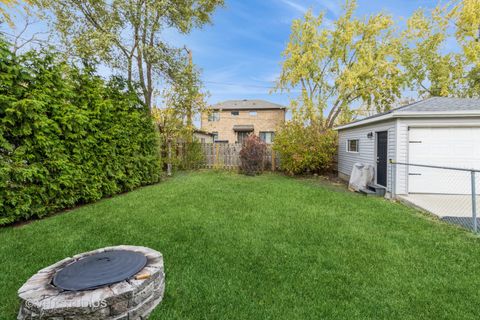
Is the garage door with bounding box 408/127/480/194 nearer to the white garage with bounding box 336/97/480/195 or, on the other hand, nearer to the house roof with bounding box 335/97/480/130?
the white garage with bounding box 336/97/480/195

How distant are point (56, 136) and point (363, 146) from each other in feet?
30.8

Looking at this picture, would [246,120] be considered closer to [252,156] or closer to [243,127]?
[243,127]

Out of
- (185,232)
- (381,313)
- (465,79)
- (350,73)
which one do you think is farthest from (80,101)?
(465,79)

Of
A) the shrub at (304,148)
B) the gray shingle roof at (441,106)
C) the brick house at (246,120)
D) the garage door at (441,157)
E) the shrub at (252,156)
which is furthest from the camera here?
the brick house at (246,120)

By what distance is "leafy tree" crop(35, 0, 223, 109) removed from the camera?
811 centimetres

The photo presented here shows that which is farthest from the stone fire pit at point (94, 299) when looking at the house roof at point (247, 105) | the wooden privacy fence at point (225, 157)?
the house roof at point (247, 105)

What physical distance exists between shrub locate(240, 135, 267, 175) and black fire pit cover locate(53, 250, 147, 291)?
29.5ft

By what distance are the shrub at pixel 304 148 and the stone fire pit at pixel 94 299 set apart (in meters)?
9.27

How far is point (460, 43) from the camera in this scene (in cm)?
1556

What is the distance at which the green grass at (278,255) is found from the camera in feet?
7.51

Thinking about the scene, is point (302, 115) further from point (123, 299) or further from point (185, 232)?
point (123, 299)

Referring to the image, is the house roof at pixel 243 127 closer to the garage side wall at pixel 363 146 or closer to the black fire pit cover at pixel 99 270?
the garage side wall at pixel 363 146

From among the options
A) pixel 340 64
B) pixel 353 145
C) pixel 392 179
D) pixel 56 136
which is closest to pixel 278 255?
pixel 56 136

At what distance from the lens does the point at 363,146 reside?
912 centimetres
